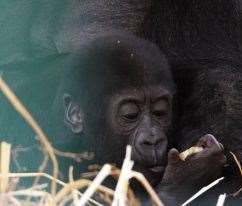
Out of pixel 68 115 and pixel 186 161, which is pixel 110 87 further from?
pixel 186 161

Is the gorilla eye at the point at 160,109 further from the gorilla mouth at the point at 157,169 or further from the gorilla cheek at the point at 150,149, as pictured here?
the gorilla mouth at the point at 157,169

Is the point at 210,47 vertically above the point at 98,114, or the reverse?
the point at 210,47

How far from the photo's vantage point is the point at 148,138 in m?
3.65

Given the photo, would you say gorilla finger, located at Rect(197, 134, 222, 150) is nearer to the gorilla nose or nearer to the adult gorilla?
the gorilla nose

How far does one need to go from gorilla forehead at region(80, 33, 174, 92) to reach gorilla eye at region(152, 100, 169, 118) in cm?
8

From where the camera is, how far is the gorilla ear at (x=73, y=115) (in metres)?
3.92

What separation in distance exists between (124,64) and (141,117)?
251 mm

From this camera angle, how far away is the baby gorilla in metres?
3.73

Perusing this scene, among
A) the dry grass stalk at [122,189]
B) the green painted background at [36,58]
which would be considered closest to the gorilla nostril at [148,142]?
the green painted background at [36,58]

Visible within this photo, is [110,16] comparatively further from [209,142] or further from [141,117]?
[209,142]

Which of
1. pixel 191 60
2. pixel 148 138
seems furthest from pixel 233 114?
pixel 148 138

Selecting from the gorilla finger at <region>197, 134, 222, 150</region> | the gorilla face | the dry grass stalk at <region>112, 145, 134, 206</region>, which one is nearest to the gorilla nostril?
the gorilla face

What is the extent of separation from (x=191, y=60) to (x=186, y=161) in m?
0.93

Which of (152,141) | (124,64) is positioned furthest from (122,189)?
(124,64)
